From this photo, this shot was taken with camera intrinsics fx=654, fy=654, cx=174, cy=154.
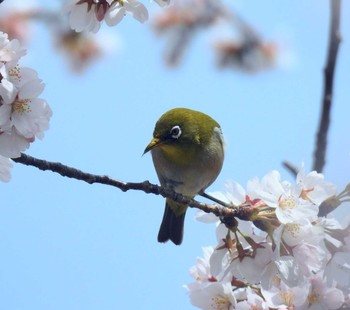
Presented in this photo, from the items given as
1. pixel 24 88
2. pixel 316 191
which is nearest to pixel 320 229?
pixel 316 191

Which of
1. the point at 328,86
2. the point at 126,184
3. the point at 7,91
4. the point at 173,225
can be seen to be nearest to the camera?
the point at 7,91

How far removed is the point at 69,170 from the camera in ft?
7.73

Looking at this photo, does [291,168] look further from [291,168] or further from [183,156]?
[183,156]

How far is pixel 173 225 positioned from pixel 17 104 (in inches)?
118

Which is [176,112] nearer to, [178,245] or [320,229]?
[178,245]

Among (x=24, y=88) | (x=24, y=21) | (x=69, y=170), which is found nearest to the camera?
(x=24, y=88)

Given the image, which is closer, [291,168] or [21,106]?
[21,106]

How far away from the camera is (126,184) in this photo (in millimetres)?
2453

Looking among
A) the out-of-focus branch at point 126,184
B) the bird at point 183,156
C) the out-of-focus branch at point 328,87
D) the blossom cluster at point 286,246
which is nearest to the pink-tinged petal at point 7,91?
the out-of-focus branch at point 126,184

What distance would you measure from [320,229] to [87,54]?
186 inches

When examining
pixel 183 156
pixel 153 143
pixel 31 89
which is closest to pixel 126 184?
pixel 31 89

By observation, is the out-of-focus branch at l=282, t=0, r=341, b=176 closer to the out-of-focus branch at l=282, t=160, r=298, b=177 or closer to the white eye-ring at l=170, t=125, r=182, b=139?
the out-of-focus branch at l=282, t=160, r=298, b=177

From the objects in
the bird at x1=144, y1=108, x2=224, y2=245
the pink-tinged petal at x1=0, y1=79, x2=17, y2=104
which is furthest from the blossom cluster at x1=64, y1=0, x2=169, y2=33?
the bird at x1=144, y1=108, x2=224, y2=245

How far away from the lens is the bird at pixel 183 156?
15.2ft
